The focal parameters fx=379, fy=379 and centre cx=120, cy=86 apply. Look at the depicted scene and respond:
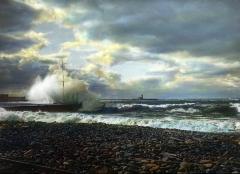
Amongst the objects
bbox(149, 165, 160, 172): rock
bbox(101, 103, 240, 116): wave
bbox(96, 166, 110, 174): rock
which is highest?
bbox(101, 103, 240, 116): wave

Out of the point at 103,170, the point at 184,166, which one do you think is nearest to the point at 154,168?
the point at 184,166

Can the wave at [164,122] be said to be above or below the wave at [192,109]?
below

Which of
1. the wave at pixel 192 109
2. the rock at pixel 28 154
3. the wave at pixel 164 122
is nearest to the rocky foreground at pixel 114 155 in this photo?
the rock at pixel 28 154

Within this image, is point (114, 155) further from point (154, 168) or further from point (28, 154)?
point (28, 154)

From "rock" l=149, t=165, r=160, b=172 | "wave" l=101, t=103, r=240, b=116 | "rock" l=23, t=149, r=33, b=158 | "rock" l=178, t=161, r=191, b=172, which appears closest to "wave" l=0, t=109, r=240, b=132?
"rock" l=23, t=149, r=33, b=158

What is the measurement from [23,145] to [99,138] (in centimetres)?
309

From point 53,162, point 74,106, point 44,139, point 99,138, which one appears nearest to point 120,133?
point 99,138

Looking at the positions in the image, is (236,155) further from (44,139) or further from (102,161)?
(44,139)

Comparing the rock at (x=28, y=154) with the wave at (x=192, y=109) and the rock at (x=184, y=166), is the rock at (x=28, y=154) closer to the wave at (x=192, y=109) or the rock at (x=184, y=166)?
the rock at (x=184, y=166)

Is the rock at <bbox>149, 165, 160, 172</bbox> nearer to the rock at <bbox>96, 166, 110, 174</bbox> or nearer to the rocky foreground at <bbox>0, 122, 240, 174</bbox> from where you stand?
the rocky foreground at <bbox>0, 122, 240, 174</bbox>

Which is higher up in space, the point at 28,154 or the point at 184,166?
the point at 184,166

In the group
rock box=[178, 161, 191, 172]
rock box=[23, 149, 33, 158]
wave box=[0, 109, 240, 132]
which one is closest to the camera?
rock box=[178, 161, 191, 172]

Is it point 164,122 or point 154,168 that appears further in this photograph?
point 164,122

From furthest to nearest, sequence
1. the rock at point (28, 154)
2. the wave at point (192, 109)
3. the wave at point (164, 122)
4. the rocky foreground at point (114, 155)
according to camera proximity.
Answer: the wave at point (192, 109) → the wave at point (164, 122) → the rock at point (28, 154) → the rocky foreground at point (114, 155)
